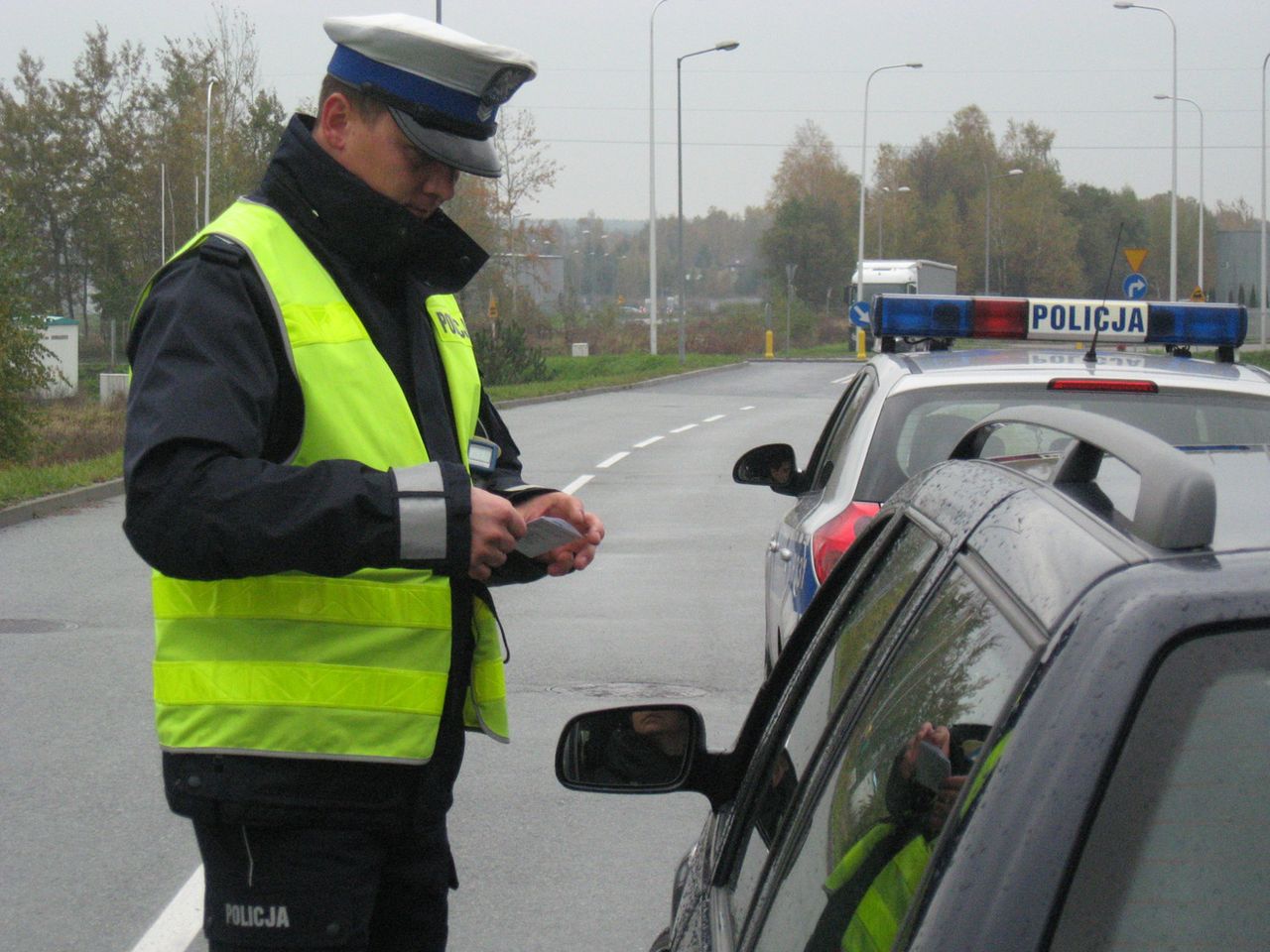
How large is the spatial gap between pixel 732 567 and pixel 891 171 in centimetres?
8983

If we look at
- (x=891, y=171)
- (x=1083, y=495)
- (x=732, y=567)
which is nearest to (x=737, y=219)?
(x=891, y=171)

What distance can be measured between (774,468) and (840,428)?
0.27m

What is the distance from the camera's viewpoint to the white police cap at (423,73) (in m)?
2.45

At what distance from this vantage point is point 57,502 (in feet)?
48.5

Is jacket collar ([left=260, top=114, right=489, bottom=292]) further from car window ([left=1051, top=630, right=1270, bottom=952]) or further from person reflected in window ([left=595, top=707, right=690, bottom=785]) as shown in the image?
car window ([left=1051, top=630, right=1270, bottom=952])

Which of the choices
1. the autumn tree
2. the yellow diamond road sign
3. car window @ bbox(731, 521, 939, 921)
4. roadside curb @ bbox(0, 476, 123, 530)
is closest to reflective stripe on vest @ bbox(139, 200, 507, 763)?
car window @ bbox(731, 521, 939, 921)

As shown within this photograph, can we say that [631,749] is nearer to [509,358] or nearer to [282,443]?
[282,443]

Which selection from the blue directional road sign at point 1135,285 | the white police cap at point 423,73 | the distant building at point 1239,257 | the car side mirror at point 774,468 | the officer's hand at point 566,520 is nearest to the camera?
the white police cap at point 423,73

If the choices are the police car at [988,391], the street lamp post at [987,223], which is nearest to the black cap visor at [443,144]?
the police car at [988,391]

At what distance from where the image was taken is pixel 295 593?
2299 mm

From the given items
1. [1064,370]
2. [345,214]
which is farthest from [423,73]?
[1064,370]

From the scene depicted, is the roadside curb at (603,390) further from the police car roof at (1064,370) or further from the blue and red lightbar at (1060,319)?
the police car roof at (1064,370)

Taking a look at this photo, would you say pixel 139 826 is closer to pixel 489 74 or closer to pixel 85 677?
pixel 85 677

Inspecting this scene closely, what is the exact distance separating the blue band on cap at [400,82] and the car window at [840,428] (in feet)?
8.92
